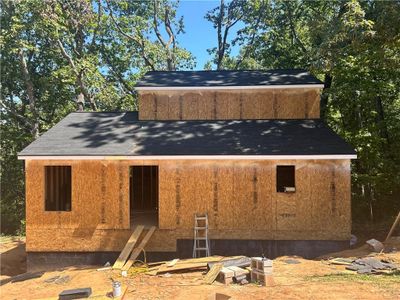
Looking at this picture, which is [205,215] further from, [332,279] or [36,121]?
[36,121]

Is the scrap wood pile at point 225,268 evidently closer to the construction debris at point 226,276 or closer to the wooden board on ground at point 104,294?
the construction debris at point 226,276

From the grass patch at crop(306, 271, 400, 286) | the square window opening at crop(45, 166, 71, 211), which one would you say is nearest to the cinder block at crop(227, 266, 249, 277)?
the grass patch at crop(306, 271, 400, 286)

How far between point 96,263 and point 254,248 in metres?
6.06

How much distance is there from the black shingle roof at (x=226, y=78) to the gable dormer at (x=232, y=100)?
0.05 meters

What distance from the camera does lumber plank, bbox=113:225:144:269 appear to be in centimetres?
1304

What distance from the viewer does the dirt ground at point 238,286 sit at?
9562 mm

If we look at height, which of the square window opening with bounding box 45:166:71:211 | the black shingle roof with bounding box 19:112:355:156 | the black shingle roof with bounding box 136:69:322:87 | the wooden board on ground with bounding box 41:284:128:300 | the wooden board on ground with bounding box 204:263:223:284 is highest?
the black shingle roof with bounding box 136:69:322:87

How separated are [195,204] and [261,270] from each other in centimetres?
416

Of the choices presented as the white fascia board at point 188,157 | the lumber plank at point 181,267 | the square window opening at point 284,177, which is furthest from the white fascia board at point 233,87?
the lumber plank at point 181,267

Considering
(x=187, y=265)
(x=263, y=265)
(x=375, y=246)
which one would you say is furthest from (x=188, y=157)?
(x=375, y=246)

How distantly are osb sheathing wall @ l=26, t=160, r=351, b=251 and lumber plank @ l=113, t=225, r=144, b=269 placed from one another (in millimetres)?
455

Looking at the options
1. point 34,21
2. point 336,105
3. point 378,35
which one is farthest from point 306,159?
point 34,21

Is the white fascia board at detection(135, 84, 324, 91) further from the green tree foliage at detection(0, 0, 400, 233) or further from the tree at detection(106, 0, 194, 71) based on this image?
the tree at detection(106, 0, 194, 71)

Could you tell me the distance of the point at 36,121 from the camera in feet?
93.8
